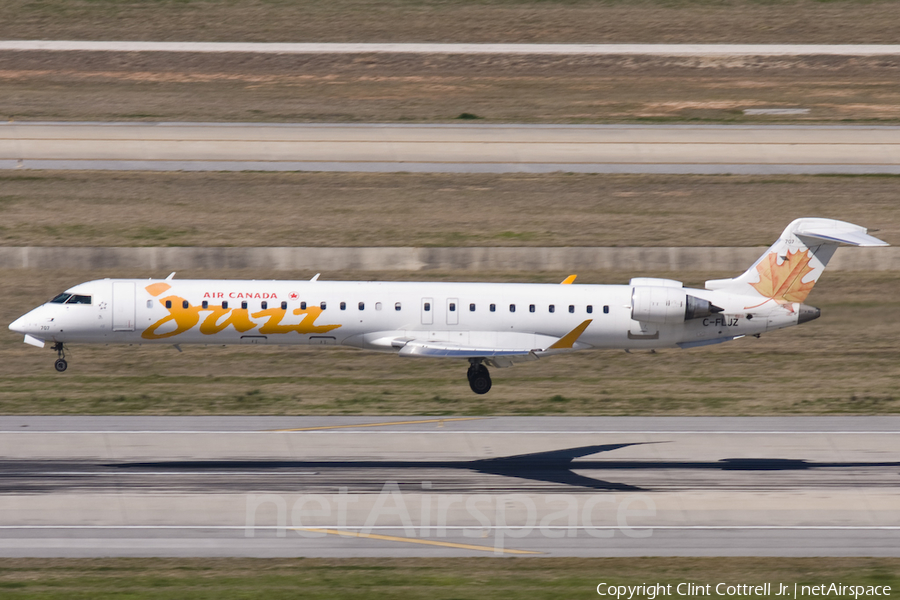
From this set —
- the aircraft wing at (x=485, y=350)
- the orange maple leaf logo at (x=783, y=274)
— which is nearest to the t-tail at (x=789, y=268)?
the orange maple leaf logo at (x=783, y=274)

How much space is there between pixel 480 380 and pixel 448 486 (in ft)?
26.9

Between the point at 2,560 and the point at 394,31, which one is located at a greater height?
the point at 394,31

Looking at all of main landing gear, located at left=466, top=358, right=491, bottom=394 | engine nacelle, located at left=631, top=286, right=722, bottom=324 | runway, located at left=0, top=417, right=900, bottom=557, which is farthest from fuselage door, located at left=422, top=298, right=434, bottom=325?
engine nacelle, located at left=631, top=286, right=722, bottom=324

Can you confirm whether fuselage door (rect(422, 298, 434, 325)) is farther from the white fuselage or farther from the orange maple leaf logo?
the orange maple leaf logo

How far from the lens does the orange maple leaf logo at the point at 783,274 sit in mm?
38062

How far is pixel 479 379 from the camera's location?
39406mm

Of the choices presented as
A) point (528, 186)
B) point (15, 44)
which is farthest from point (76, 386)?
point (15, 44)

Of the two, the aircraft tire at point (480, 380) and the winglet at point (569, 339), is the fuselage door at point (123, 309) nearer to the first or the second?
the aircraft tire at point (480, 380)

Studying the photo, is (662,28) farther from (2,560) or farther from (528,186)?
(2,560)

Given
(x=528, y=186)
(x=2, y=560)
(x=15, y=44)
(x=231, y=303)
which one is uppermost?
(x=15, y=44)

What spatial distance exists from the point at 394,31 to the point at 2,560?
200 ft

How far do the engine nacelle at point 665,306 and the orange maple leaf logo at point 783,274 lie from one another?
230cm

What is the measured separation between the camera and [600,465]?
111ft

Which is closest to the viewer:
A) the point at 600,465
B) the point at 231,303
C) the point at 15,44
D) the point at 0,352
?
the point at 600,465
